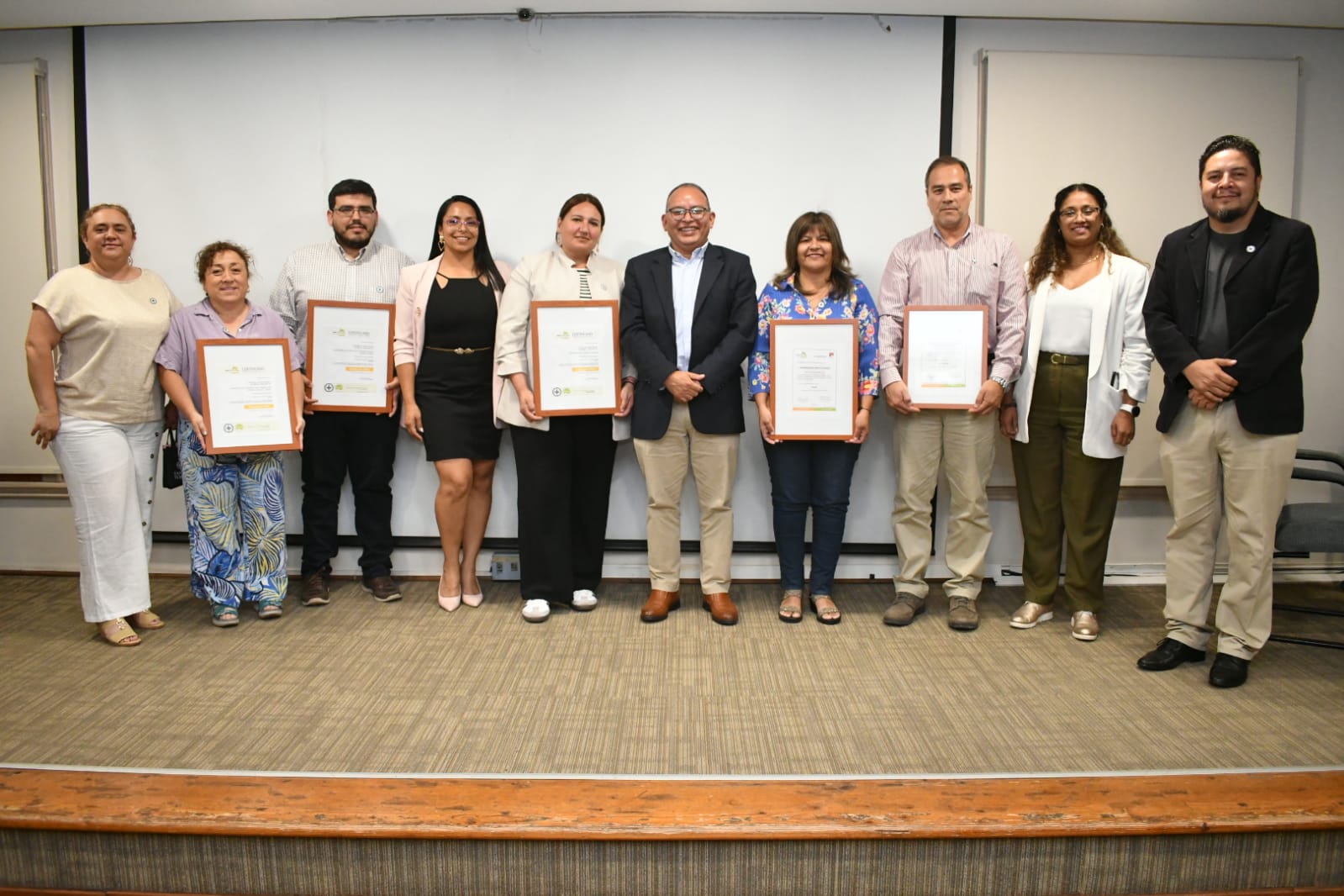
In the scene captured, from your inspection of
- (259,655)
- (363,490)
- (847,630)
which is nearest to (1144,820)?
(847,630)

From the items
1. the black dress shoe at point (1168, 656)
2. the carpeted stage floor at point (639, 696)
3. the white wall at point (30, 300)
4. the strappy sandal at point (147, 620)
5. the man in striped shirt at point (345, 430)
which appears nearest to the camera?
the carpeted stage floor at point (639, 696)

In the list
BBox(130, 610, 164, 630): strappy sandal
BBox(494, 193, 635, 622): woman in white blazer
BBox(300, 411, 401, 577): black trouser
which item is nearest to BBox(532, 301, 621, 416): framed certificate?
BBox(494, 193, 635, 622): woman in white blazer

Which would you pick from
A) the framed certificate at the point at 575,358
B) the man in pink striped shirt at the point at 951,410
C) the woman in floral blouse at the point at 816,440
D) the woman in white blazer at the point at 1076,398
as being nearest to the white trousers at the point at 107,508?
the framed certificate at the point at 575,358

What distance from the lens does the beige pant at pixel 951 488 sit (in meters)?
3.34

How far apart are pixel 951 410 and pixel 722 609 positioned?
1.19m

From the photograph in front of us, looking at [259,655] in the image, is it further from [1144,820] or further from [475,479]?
[1144,820]

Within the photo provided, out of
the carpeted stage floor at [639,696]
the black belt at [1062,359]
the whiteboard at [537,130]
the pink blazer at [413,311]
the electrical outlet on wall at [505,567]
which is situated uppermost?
the whiteboard at [537,130]

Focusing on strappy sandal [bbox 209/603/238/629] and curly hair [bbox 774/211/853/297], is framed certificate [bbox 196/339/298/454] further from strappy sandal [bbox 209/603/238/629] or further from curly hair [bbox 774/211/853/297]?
curly hair [bbox 774/211/853/297]

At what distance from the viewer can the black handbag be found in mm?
3443

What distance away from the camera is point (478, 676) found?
2863 millimetres

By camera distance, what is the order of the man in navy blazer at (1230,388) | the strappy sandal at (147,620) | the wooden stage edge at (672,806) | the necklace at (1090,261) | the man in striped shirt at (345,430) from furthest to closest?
the man in striped shirt at (345,430), the strappy sandal at (147,620), the necklace at (1090,261), the man in navy blazer at (1230,388), the wooden stage edge at (672,806)

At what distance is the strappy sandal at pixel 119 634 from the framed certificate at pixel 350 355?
107 centimetres

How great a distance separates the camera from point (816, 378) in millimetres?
3301

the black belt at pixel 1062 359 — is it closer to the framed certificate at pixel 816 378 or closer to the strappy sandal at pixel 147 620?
the framed certificate at pixel 816 378
